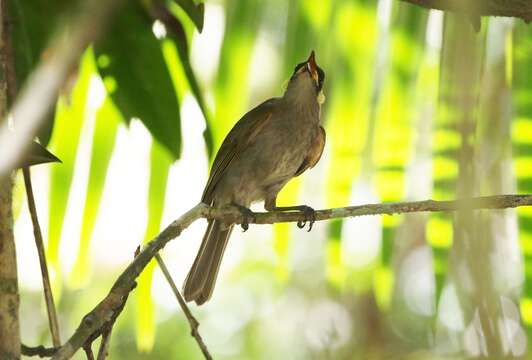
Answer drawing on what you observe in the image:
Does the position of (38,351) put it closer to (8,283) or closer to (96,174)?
(8,283)

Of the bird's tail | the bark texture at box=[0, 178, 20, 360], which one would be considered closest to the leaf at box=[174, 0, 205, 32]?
the bark texture at box=[0, 178, 20, 360]

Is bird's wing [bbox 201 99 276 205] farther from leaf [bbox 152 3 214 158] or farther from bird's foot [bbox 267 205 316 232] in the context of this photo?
leaf [bbox 152 3 214 158]

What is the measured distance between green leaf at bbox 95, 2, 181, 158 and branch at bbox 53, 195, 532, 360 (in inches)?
12.8

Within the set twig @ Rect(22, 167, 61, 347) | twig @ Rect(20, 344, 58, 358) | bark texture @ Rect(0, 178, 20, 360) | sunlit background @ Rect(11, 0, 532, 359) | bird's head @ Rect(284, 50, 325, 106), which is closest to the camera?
bark texture @ Rect(0, 178, 20, 360)

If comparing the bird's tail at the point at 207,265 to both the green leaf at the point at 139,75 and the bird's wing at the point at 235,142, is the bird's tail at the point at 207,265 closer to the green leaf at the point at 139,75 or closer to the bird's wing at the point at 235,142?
the bird's wing at the point at 235,142

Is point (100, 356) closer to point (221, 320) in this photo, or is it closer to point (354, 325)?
point (354, 325)

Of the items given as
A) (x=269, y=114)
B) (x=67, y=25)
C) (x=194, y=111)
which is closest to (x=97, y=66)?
(x=67, y=25)

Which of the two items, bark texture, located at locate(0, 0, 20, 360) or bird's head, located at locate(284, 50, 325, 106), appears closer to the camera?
bark texture, located at locate(0, 0, 20, 360)

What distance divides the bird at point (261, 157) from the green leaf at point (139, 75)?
4.41ft

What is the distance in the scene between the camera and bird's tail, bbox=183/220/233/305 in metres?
3.81

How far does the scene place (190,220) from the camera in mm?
2217

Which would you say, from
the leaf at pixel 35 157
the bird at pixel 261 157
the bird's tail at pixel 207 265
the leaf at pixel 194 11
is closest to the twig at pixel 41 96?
the leaf at pixel 35 157

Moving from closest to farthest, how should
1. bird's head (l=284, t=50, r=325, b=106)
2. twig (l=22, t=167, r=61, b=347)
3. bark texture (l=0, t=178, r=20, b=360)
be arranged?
bark texture (l=0, t=178, r=20, b=360) → twig (l=22, t=167, r=61, b=347) → bird's head (l=284, t=50, r=325, b=106)

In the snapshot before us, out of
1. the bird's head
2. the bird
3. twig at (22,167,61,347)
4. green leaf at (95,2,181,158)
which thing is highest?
the bird's head
